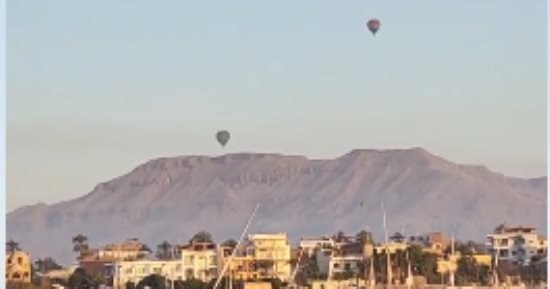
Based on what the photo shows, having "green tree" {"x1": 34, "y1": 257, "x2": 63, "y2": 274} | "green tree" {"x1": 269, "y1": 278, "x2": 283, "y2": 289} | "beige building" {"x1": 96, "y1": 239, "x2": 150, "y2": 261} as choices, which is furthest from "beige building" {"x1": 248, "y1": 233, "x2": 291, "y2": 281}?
"green tree" {"x1": 34, "y1": 257, "x2": 63, "y2": 274}

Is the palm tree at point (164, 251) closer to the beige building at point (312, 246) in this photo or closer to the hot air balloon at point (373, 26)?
the beige building at point (312, 246)

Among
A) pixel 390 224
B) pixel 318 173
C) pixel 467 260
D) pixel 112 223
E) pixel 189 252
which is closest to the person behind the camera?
pixel 467 260

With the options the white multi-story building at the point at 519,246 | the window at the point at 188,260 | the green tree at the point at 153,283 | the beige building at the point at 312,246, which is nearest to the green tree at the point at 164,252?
the beige building at the point at 312,246

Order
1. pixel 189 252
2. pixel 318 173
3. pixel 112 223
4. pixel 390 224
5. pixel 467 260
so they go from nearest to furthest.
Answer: pixel 467 260, pixel 189 252, pixel 390 224, pixel 112 223, pixel 318 173

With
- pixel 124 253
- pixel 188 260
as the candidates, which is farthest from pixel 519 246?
pixel 124 253

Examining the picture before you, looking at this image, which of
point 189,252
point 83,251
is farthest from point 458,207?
point 189,252

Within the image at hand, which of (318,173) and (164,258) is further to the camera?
(318,173)

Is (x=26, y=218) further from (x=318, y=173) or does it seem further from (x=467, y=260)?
(x=467, y=260)
